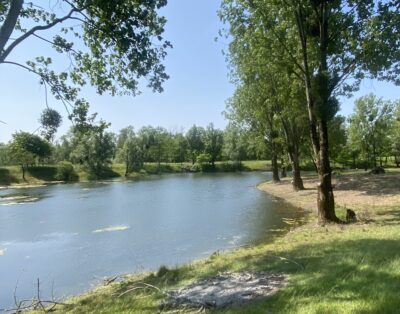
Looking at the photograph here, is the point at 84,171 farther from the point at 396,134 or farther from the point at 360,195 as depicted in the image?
the point at 360,195

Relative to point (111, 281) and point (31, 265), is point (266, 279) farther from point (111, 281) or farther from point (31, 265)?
point (31, 265)

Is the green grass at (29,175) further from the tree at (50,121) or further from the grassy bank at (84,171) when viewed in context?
the tree at (50,121)

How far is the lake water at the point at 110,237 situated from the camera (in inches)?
554

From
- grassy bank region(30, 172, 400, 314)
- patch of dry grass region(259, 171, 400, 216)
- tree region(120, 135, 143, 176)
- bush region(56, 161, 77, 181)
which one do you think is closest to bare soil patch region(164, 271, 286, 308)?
grassy bank region(30, 172, 400, 314)

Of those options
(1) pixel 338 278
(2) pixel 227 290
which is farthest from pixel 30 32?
(1) pixel 338 278

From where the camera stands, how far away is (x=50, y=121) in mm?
11203

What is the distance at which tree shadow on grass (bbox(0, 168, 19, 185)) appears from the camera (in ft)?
251

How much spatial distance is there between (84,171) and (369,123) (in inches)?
2286

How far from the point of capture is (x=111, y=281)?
39.0ft

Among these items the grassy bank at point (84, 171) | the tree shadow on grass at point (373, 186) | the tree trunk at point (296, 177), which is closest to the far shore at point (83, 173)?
the grassy bank at point (84, 171)

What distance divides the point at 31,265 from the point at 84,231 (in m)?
6.66

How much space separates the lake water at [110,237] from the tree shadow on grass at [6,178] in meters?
48.3

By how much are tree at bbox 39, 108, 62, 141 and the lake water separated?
4.87 m

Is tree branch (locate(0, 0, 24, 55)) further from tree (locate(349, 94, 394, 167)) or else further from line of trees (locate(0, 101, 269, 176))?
tree (locate(349, 94, 394, 167))
